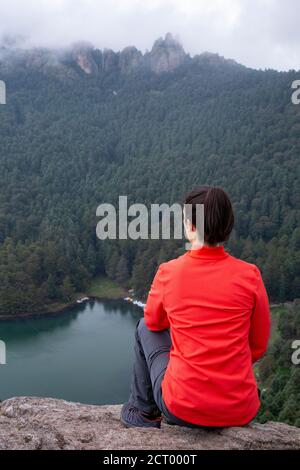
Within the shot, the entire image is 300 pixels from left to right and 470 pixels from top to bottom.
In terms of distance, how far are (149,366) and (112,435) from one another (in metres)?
0.43

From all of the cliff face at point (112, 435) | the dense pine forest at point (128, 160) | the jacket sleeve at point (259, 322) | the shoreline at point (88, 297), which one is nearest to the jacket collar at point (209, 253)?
the jacket sleeve at point (259, 322)

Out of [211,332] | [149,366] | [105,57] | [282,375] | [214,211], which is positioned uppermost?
[105,57]

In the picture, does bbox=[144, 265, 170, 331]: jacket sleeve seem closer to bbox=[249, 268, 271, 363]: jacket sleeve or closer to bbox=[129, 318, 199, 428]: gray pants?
bbox=[129, 318, 199, 428]: gray pants

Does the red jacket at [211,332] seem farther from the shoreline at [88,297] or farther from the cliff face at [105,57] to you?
the cliff face at [105,57]

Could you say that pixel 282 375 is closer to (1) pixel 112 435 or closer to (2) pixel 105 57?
(1) pixel 112 435

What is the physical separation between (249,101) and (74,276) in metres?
51.4

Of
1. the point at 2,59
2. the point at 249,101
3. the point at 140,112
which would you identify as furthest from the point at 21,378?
the point at 2,59

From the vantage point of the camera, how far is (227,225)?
2453 millimetres

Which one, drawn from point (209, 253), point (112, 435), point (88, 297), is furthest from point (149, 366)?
point (88, 297)

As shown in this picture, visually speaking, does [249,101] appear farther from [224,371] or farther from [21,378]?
[224,371]

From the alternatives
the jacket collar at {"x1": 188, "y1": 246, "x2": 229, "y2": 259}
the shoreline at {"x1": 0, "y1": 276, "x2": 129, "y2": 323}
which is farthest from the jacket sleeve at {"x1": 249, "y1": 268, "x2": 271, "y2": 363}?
the shoreline at {"x1": 0, "y1": 276, "x2": 129, "y2": 323}

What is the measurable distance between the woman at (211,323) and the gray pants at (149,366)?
209mm

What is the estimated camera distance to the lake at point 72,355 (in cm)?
2478

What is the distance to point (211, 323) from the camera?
7.92ft
